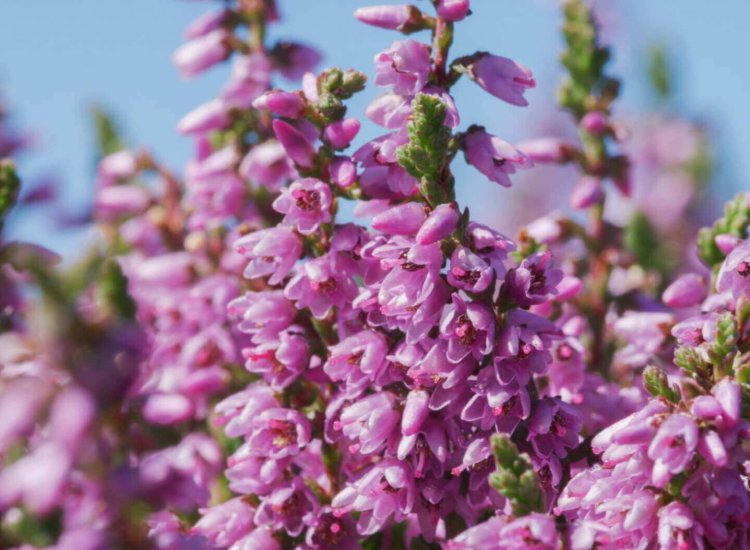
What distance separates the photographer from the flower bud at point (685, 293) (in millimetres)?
1700

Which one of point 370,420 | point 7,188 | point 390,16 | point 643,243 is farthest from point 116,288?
point 643,243

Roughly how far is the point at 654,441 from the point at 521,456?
0.14 metres

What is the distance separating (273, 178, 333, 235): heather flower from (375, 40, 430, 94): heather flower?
0.54 ft

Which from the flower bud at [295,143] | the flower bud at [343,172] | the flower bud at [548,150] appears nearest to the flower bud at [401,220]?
the flower bud at [343,172]

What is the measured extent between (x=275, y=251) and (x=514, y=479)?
497 mm

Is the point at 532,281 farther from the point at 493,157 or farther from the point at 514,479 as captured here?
the point at 514,479

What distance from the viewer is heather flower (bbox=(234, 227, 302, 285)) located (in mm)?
1487

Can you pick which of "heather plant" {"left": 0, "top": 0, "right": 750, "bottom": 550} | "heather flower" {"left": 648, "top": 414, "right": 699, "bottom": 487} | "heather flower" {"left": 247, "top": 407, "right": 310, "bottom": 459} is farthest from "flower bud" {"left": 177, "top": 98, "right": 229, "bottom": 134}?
"heather flower" {"left": 648, "top": 414, "right": 699, "bottom": 487}

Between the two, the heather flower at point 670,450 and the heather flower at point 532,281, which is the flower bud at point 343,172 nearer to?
the heather flower at point 532,281

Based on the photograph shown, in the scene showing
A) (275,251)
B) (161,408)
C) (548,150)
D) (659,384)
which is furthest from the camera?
(548,150)

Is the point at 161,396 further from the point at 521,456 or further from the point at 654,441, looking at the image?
the point at 654,441

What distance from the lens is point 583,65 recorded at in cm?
231

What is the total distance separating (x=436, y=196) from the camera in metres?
1.36

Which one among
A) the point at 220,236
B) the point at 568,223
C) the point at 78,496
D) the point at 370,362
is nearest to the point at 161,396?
the point at 78,496
